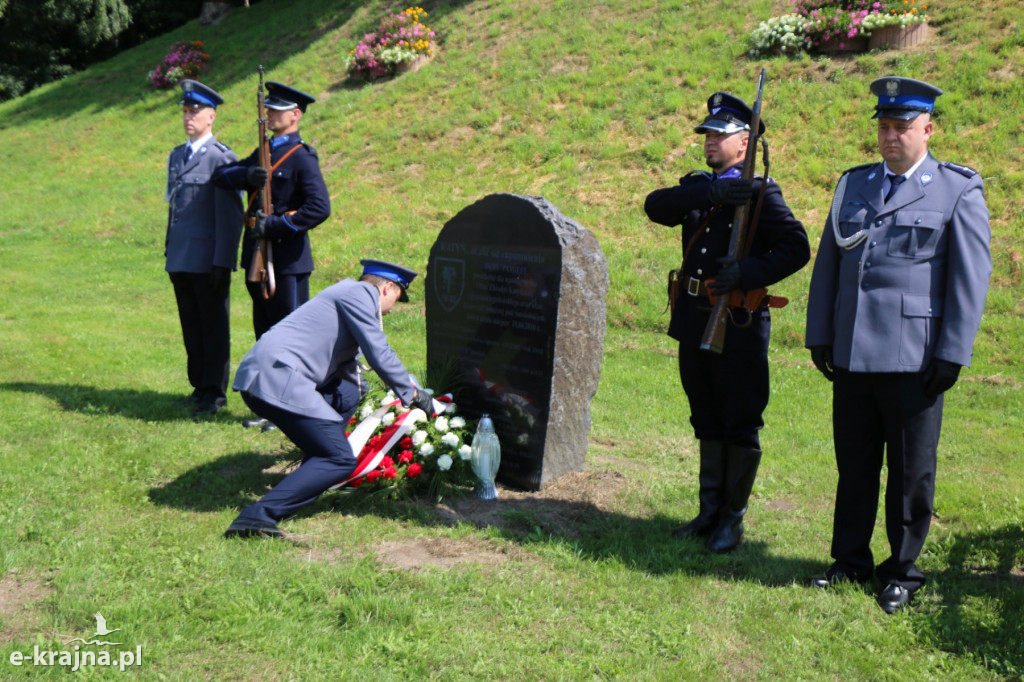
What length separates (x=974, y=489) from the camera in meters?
5.88

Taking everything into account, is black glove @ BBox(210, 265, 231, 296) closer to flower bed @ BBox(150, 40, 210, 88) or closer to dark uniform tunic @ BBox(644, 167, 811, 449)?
dark uniform tunic @ BBox(644, 167, 811, 449)

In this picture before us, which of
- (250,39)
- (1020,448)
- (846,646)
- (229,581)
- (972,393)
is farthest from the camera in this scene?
(250,39)

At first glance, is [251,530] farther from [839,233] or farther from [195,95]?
[195,95]

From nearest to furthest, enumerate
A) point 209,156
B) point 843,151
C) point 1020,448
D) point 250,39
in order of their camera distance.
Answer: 1. point 1020,448
2. point 209,156
3. point 843,151
4. point 250,39

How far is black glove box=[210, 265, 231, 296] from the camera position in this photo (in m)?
7.12

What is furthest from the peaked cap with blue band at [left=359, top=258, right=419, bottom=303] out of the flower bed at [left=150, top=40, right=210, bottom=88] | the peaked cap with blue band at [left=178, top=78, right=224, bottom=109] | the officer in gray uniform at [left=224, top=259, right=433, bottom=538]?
the flower bed at [left=150, top=40, right=210, bottom=88]

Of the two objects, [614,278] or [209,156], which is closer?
[209,156]

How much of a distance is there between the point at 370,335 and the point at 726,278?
1904mm

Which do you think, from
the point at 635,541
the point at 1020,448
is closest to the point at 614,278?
the point at 1020,448

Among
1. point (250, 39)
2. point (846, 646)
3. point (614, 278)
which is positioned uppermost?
point (250, 39)

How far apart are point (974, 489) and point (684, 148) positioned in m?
8.73

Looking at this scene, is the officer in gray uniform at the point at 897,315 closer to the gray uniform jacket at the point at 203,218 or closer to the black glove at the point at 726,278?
the black glove at the point at 726,278

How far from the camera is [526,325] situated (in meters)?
5.70

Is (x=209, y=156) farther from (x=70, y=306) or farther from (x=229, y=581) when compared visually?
(x=70, y=306)
